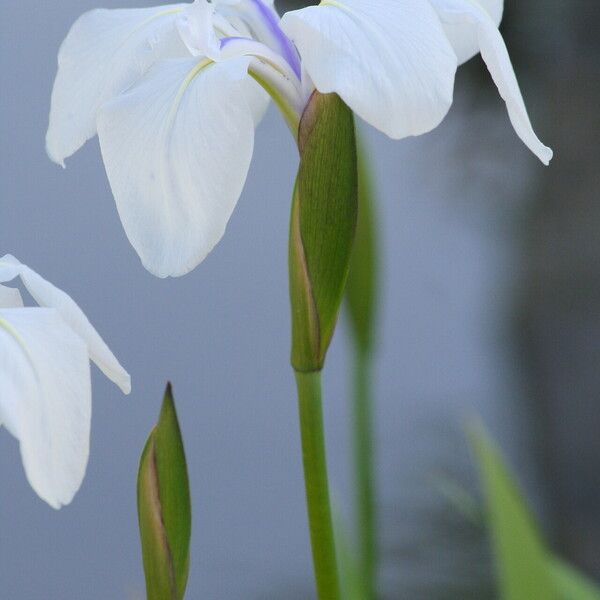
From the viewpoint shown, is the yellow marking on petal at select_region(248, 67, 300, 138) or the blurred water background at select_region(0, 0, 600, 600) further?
the blurred water background at select_region(0, 0, 600, 600)

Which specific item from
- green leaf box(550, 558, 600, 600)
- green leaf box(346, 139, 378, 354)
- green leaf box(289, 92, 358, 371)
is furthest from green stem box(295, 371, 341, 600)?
green leaf box(550, 558, 600, 600)

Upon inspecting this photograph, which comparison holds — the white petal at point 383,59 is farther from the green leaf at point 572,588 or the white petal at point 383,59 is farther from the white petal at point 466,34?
the green leaf at point 572,588

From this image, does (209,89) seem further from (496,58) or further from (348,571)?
(348,571)

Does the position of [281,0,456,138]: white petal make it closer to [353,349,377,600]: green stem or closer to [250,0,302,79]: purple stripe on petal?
[250,0,302,79]: purple stripe on petal

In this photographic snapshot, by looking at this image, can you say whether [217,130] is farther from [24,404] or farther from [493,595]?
[493,595]

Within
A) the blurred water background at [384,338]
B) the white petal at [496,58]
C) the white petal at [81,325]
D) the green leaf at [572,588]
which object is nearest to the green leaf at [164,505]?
the white petal at [81,325]
